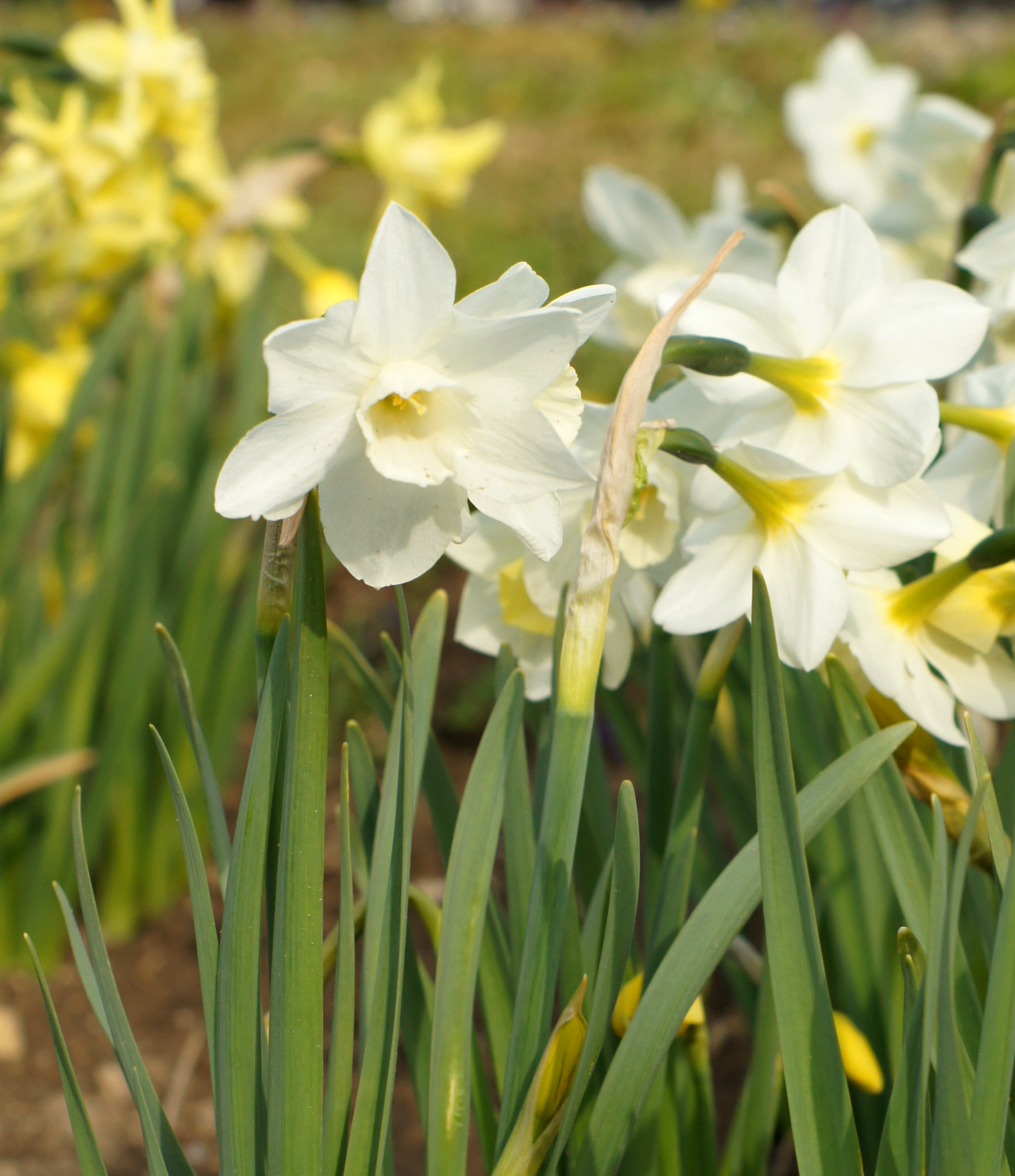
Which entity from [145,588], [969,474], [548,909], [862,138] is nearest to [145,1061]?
[145,588]

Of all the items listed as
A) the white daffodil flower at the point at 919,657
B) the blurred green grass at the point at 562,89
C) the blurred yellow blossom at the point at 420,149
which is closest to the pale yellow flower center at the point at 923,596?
the white daffodil flower at the point at 919,657

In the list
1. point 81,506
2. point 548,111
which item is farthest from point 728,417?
point 548,111

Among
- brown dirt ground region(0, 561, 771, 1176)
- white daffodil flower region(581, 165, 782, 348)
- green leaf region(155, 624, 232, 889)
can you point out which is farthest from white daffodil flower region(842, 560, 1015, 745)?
brown dirt ground region(0, 561, 771, 1176)

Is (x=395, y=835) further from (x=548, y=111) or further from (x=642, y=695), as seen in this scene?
(x=548, y=111)

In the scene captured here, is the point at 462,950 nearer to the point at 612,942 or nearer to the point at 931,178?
the point at 612,942

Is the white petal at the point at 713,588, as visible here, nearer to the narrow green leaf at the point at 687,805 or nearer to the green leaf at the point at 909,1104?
the narrow green leaf at the point at 687,805

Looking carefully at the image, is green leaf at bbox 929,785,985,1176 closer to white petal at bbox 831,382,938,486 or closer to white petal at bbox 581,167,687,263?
white petal at bbox 831,382,938,486
